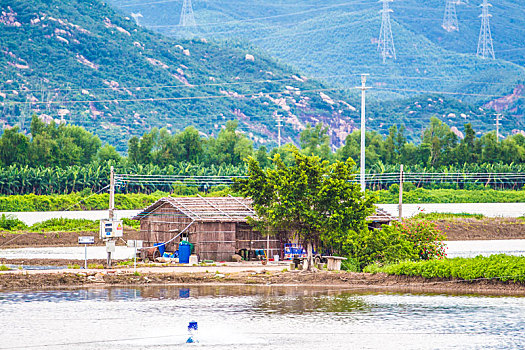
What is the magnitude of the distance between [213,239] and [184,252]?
1.60m

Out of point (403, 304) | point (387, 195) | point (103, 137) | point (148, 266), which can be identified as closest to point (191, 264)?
point (148, 266)

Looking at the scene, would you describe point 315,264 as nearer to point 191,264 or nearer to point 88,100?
point 191,264

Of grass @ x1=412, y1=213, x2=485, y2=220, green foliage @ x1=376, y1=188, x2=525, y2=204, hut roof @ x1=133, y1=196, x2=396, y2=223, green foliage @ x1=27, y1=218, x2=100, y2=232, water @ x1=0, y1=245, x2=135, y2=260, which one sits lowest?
water @ x1=0, y1=245, x2=135, y2=260

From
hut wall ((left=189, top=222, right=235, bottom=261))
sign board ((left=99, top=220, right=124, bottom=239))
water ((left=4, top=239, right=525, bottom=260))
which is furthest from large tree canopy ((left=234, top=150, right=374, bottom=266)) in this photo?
water ((left=4, top=239, right=525, bottom=260))

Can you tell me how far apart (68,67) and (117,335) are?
533 ft

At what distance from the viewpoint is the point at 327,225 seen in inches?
1463

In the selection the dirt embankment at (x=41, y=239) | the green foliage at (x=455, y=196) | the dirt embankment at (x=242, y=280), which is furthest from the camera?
the green foliage at (x=455, y=196)

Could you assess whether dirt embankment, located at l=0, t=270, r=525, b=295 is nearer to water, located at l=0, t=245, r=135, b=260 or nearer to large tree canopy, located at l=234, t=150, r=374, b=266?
large tree canopy, located at l=234, t=150, r=374, b=266

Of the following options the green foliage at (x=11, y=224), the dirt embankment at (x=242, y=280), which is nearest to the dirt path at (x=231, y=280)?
the dirt embankment at (x=242, y=280)

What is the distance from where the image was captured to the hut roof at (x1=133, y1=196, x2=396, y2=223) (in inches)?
1672

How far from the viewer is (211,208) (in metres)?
43.8

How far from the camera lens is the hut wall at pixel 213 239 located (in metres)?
42.5

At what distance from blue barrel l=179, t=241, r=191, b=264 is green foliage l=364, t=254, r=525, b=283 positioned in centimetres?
1001

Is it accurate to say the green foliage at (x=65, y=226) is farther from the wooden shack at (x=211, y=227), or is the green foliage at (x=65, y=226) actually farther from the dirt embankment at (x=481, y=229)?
the dirt embankment at (x=481, y=229)
